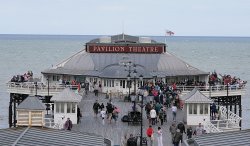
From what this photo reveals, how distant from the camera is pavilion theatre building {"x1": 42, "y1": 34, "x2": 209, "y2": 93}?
56.9 m

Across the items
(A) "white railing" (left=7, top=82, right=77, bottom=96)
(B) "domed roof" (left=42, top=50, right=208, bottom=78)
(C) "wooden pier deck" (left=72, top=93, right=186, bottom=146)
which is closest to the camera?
(C) "wooden pier deck" (left=72, top=93, right=186, bottom=146)

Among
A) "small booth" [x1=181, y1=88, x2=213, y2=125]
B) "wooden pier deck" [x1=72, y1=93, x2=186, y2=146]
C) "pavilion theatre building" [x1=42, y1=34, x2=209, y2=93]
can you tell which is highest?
"pavilion theatre building" [x1=42, y1=34, x2=209, y2=93]

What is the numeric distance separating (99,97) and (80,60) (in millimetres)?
13688

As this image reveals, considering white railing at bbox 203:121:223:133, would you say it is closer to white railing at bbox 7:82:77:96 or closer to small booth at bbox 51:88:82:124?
small booth at bbox 51:88:82:124

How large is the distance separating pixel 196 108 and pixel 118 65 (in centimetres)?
2077

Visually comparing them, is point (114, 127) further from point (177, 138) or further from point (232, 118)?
point (177, 138)

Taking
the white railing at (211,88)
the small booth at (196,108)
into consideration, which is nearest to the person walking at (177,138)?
the small booth at (196,108)

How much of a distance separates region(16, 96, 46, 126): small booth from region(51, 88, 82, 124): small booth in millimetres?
4558

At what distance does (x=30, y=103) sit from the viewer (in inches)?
1268

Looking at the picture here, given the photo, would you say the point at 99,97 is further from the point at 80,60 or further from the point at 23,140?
the point at 23,140

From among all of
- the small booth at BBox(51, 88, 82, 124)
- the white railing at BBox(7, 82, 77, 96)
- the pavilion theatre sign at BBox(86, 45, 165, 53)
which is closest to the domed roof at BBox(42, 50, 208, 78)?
the pavilion theatre sign at BBox(86, 45, 165, 53)

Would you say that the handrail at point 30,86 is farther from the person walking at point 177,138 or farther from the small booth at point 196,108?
the person walking at point 177,138

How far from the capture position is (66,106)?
3719 centimetres

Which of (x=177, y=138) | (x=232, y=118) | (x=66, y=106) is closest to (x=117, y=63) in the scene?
(x=66, y=106)
